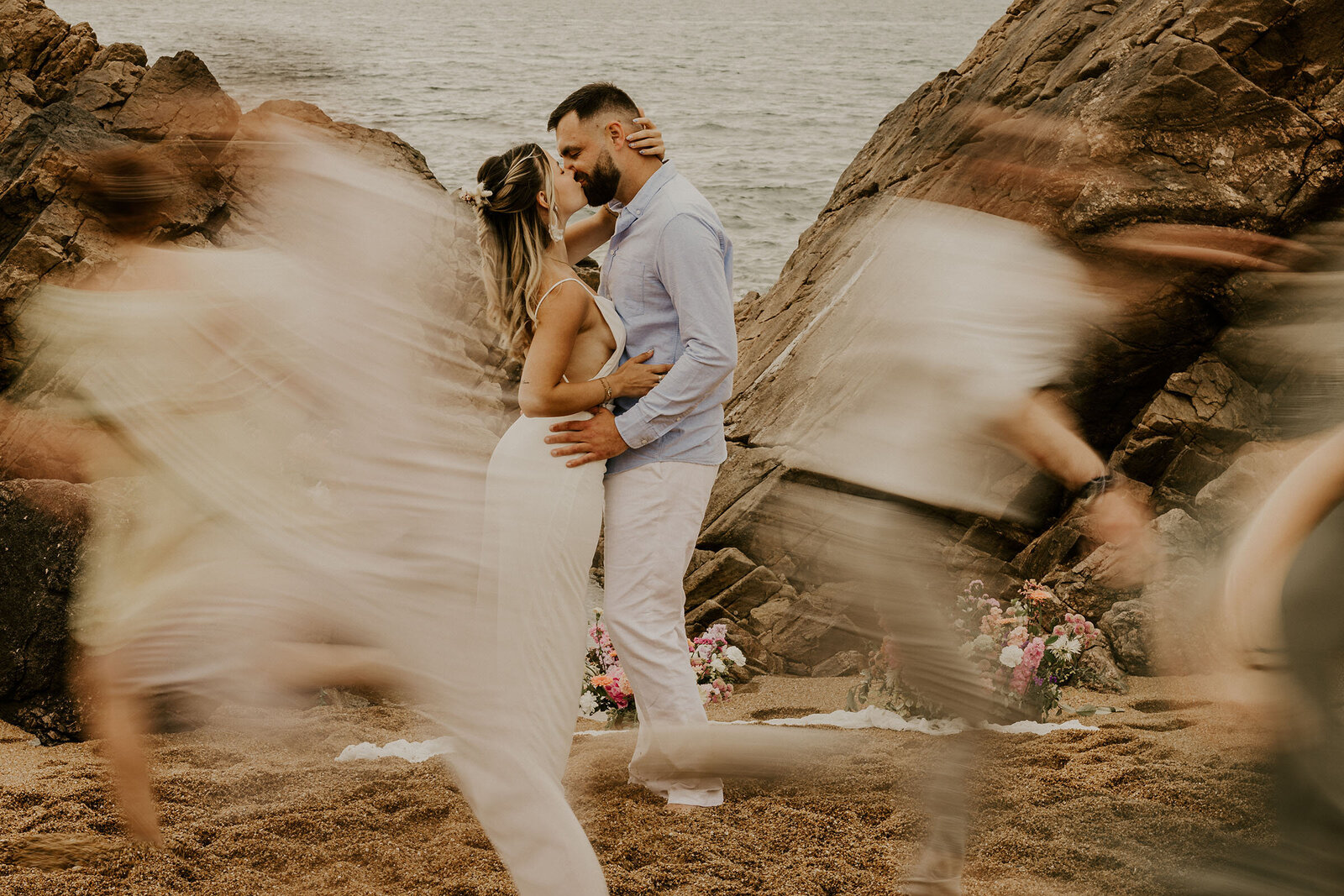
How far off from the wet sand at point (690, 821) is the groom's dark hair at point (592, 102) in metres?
2.57

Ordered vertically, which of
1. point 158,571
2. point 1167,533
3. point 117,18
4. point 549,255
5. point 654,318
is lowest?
point 1167,533

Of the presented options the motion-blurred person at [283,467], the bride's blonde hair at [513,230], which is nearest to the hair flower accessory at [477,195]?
the bride's blonde hair at [513,230]

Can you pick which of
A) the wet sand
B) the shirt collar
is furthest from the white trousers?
the shirt collar

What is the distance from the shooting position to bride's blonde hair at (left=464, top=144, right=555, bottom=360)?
10.6 feet

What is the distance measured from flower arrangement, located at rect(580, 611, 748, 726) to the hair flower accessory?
9.16ft

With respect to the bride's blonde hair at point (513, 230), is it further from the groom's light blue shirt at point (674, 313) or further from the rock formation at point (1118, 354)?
the rock formation at point (1118, 354)

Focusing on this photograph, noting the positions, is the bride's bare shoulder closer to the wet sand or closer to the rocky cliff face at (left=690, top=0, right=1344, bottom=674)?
the wet sand

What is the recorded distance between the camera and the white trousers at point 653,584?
3613 millimetres

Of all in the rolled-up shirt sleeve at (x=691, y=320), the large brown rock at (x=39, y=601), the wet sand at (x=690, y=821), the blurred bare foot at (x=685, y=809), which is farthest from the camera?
the large brown rock at (x=39, y=601)

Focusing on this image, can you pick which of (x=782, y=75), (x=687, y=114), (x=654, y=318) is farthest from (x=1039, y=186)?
(x=782, y=75)

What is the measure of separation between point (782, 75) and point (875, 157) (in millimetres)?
65516

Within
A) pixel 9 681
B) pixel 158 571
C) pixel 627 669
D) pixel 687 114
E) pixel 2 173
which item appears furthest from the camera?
pixel 687 114

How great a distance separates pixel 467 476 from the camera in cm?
278

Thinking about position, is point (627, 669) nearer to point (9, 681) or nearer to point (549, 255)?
point (549, 255)
